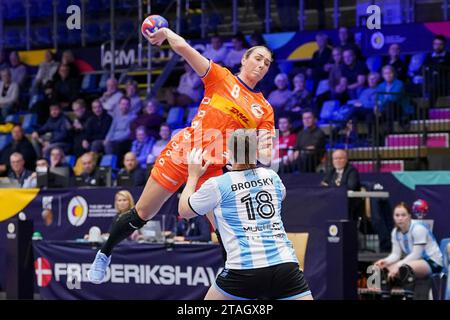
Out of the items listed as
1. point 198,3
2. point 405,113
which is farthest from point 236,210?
point 198,3

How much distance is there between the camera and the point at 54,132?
19.6 meters

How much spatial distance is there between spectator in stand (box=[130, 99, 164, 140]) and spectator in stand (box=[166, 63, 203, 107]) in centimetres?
101

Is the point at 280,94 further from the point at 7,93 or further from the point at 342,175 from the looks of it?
the point at 7,93

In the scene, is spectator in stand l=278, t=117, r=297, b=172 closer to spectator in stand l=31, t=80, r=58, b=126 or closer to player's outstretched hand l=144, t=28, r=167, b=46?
spectator in stand l=31, t=80, r=58, b=126

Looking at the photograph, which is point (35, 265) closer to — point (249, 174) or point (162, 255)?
point (162, 255)

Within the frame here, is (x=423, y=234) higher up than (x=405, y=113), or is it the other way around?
(x=405, y=113)

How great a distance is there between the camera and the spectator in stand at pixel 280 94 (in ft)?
57.5

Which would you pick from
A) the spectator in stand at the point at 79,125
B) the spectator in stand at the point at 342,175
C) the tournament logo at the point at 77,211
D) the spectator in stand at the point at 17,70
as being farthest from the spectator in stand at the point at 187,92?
the spectator in stand at the point at 342,175

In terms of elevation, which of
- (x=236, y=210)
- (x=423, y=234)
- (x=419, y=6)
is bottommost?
(x=423, y=234)

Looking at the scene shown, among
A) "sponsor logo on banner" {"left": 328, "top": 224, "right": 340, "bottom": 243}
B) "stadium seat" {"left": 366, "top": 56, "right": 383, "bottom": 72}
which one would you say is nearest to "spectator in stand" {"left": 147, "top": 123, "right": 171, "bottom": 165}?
"stadium seat" {"left": 366, "top": 56, "right": 383, "bottom": 72}

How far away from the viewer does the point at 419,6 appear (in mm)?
16125

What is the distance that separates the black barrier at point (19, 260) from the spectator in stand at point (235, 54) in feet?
20.7
